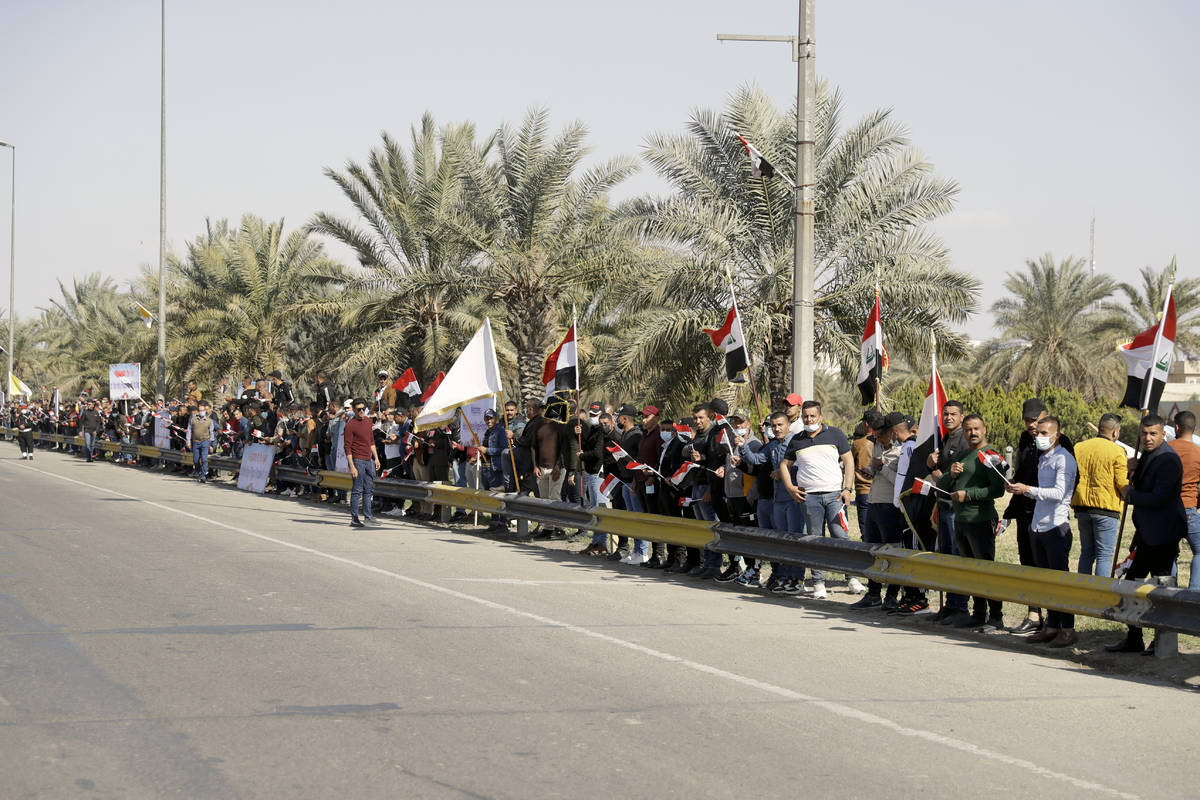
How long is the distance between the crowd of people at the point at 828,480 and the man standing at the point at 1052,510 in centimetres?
1

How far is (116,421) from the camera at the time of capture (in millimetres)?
39812

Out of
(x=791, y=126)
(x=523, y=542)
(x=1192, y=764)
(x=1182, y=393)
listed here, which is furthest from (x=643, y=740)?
(x=1182, y=393)

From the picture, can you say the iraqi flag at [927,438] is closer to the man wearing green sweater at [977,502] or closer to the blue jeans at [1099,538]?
the man wearing green sweater at [977,502]

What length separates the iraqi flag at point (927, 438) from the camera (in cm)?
1128

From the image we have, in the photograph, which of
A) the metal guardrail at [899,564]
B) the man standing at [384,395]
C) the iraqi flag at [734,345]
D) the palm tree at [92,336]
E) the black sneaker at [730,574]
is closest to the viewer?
the metal guardrail at [899,564]

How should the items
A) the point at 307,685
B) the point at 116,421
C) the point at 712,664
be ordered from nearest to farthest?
1. the point at 307,685
2. the point at 712,664
3. the point at 116,421

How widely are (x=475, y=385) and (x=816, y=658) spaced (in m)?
10.1

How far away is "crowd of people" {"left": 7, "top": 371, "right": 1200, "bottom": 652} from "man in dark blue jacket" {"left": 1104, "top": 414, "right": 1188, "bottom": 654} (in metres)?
0.01

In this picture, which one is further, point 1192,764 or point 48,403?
point 48,403

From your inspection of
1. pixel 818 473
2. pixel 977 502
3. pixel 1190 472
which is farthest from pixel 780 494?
pixel 1190 472

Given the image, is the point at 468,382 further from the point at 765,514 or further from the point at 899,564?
the point at 899,564

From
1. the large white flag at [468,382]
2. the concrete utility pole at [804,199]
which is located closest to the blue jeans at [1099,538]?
the concrete utility pole at [804,199]

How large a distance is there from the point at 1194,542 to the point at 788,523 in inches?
151

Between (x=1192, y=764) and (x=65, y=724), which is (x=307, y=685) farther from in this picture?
(x=1192, y=764)
